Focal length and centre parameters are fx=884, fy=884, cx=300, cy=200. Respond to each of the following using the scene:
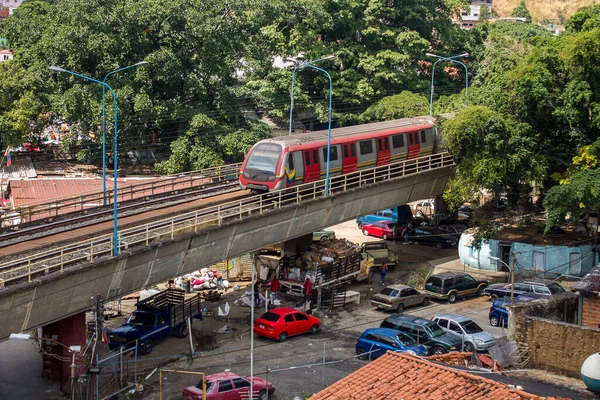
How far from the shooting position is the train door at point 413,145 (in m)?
47.9

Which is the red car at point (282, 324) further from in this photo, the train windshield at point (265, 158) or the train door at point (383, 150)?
the train door at point (383, 150)

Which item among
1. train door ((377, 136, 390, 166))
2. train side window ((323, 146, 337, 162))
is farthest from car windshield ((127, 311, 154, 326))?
train door ((377, 136, 390, 166))

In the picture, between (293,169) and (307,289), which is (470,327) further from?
(293,169)

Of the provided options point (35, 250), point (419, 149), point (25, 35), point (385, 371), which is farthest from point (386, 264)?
point (25, 35)

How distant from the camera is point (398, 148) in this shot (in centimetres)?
4716

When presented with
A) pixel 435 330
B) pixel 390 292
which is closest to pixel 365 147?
pixel 390 292

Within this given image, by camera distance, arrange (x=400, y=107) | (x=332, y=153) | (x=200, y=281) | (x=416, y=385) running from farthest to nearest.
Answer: (x=400, y=107), (x=200, y=281), (x=332, y=153), (x=416, y=385)

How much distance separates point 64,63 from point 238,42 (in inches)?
504

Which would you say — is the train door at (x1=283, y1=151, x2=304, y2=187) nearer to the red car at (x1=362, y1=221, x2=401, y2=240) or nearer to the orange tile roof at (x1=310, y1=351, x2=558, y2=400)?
the red car at (x1=362, y1=221, x2=401, y2=240)

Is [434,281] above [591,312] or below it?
below

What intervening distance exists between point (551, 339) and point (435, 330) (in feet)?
31.2

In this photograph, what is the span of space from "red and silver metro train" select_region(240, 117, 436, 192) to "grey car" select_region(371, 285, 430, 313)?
6.23 m

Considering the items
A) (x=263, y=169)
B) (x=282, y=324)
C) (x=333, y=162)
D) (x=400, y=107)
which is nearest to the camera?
(x=282, y=324)

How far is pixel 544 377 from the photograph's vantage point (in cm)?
2447
